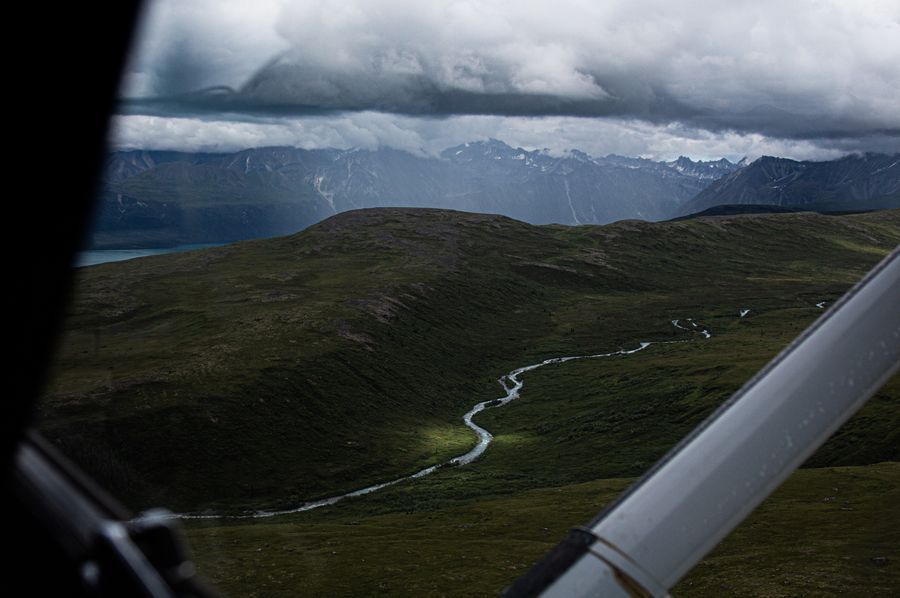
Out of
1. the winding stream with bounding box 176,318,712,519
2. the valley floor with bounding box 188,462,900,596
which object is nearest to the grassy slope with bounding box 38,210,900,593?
the valley floor with bounding box 188,462,900,596

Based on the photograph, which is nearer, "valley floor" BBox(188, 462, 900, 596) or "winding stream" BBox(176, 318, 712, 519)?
"valley floor" BBox(188, 462, 900, 596)

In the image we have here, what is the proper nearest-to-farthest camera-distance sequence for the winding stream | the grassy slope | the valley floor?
1. the valley floor
2. the grassy slope
3. the winding stream

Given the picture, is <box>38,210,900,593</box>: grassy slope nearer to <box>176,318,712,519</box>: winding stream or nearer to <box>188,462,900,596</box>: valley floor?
<box>188,462,900,596</box>: valley floor

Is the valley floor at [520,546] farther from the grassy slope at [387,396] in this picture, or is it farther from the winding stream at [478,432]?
the winding stream at [478,432]

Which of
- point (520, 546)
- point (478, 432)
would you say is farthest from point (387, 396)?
point (520, 546)

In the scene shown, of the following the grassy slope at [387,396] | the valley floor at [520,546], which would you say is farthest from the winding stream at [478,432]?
the valley floor at [520,546]

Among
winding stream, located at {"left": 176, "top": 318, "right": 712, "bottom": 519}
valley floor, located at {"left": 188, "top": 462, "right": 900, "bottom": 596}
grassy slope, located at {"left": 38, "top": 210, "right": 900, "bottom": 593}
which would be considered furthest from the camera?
winding stream, located at {"left": 176, "top": 318, "right": 712, "bottom": 519}

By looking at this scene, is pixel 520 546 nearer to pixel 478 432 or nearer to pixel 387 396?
pixel 478 432

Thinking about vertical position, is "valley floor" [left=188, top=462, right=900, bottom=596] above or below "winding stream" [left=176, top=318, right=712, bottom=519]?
above

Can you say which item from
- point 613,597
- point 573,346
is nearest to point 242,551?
point 613,597
